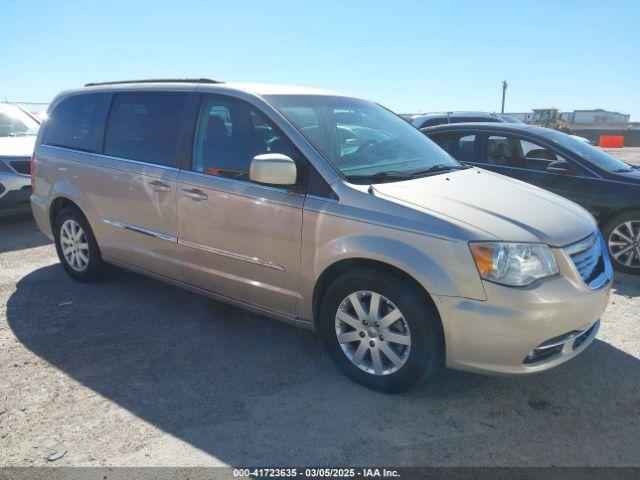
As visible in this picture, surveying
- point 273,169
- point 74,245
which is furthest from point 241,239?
point 74,245

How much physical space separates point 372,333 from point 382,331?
0.08m

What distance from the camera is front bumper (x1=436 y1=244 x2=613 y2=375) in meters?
2.63

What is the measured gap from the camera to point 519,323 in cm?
262

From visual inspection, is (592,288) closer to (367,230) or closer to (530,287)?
(530,287)

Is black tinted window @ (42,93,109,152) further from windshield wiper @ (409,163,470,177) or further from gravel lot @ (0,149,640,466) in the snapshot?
windshield wiper @ (409,163,470,177)

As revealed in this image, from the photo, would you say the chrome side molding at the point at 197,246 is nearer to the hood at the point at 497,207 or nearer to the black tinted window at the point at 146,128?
the black tinted window at the point at 146,128

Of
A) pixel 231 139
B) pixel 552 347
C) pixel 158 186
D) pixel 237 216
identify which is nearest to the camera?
pixel 552 347

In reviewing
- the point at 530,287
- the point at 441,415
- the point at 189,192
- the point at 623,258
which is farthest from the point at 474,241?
the point at 623,258

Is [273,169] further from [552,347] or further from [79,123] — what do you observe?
[79,123]

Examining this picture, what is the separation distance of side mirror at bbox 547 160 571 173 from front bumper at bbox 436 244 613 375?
3167 mm

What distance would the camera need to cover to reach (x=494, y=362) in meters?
2.74

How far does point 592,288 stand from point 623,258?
2.99 m

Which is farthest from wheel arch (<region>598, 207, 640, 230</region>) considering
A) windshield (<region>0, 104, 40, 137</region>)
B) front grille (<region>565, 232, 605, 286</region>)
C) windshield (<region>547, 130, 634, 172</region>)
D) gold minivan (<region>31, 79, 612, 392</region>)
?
windshield (<region>0, 104, 40, 137</region>)

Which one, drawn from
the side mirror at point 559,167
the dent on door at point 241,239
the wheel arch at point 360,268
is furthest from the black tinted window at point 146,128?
the side mirror at point 559,167
